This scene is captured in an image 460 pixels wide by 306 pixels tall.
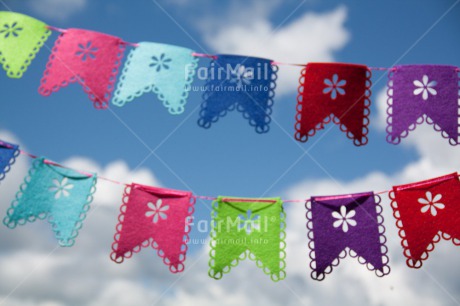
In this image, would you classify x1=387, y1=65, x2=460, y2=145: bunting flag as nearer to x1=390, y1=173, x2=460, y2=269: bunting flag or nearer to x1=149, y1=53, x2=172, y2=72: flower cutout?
x1=390, y1=173, x2=460, y2=269: bunting flag

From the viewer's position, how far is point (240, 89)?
12.1 feet

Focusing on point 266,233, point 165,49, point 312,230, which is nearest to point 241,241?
point 266,233

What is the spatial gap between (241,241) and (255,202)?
30 centimetres

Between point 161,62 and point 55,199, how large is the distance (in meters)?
1.23

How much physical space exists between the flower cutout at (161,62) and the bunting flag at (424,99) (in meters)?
1.58

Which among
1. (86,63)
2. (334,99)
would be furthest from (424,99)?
(86,63)

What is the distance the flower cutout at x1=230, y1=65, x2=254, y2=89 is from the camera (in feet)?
12.2

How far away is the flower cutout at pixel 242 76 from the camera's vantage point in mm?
3709

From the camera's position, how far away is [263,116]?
3648mm

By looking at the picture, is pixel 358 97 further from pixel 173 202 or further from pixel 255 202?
pixel 173 202

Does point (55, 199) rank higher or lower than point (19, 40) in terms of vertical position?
lower

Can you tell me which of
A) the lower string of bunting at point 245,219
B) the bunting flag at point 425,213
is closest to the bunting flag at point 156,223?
the lower string of bunting at point 245,219

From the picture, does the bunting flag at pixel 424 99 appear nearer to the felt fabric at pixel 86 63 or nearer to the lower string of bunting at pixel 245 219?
→ the lower string of bunting at pixel 245 219

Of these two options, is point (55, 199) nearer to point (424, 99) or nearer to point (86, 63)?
point (86, 63)
